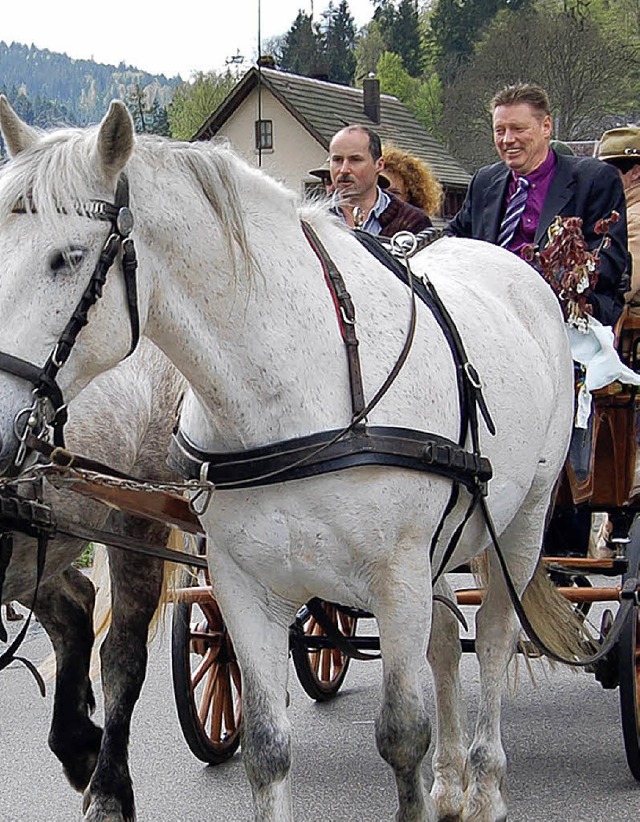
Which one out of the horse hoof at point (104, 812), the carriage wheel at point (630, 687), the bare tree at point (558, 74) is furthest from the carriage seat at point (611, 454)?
the bare tree at point (558, 74)

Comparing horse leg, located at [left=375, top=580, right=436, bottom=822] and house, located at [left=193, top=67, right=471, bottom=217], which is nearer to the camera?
horse leg, located at [left=375, top=580, right=436, bottom=822]

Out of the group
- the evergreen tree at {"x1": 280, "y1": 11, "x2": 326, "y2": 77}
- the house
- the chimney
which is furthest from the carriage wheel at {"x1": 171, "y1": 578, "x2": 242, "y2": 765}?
the evergreen tree at {"x1": 280, "y1": 11, "x2": 326, "y2": 77}

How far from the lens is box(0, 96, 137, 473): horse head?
7.47 ft

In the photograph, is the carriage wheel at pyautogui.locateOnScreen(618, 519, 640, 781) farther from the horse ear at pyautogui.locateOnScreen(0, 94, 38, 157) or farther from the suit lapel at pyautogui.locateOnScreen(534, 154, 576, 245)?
the horse ear at pyautogui.locateOnScreen(0, 94, 38, 157)

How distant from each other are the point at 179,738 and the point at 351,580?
228 cm

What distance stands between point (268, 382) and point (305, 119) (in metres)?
29.4

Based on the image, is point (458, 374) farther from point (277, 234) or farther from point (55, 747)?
point (55, 747)

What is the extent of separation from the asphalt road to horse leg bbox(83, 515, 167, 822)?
407 millimetres

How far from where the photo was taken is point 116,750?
3.68 m

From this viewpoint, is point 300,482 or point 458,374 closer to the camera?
point 300,482

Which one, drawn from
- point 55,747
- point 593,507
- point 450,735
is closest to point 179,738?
point 55,747

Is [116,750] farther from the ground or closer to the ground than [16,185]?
closer to the ground

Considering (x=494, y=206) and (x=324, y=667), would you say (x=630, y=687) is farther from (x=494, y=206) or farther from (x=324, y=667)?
(x=494, y=206)

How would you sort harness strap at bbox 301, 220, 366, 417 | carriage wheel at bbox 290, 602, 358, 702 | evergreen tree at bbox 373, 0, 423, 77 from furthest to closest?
1. evergreen tree at bbox 373, 0, 423, 77
2. carriage wheel at bbox 290, 602, 358, 702
3. harness strap at bbox 301, 220, 366, 417
